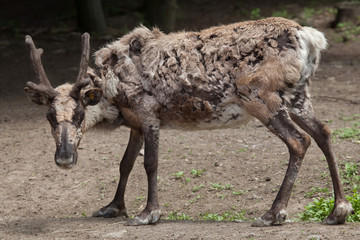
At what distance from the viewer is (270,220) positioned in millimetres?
6016

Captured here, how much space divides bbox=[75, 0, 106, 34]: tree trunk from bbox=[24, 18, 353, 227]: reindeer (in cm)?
801

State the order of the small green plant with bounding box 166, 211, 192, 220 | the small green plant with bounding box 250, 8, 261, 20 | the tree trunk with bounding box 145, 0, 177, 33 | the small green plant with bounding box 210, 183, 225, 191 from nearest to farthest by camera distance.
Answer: the small green plant with bounding box 166, 211, 192, 220 < the small green plant with bounding box 210, 183, 225, 191 < the tree trunk with bounding box 145, 0, 177, 33 < the small green plant with bounding box 250, 8, 261, 20

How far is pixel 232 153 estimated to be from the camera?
8.61 meters

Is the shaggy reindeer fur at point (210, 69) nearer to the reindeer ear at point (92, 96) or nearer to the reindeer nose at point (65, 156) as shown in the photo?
the reindeer ear at point (92, 96)

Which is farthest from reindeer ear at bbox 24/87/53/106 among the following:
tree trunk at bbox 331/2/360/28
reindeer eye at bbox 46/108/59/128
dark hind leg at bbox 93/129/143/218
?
tree trunk at bbox 331/2/360/28

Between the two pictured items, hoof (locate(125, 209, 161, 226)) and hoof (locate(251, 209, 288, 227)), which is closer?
hoof (locate(251, 209, 288, 227))

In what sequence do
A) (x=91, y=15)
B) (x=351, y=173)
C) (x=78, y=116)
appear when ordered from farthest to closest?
(x=91, y=15)
(x=351, y=173)
(x=78, y=116)

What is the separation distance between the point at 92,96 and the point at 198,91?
3.81ft

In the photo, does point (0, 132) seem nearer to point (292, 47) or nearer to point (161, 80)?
point (161, 80)

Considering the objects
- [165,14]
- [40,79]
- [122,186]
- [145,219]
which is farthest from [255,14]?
[145,219]

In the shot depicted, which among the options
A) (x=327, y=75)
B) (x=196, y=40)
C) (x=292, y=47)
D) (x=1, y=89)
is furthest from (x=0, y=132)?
(x=327, y=75)

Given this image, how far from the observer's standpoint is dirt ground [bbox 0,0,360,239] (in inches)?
238

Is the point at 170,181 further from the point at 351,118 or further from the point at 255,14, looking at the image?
the point at 255,14

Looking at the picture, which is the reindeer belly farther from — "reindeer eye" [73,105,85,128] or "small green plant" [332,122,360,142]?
"small green plant" [332,122,360,142]
